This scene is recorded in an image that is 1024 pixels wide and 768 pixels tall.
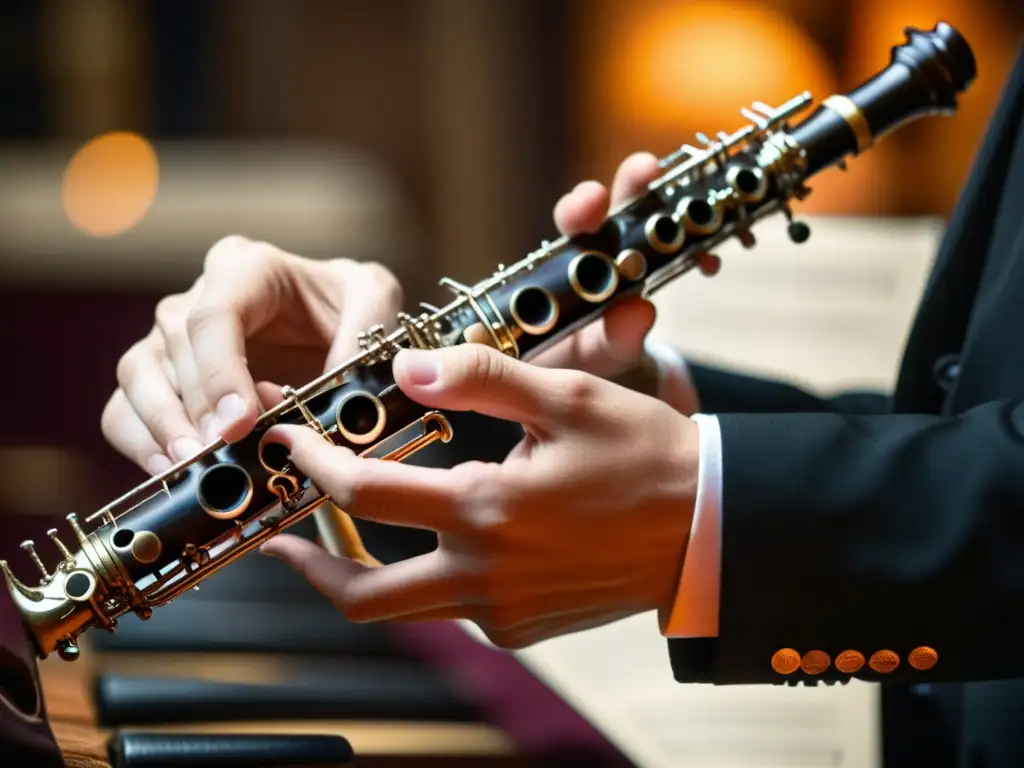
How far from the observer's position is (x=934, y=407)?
0.77 meters

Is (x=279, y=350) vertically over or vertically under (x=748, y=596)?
over

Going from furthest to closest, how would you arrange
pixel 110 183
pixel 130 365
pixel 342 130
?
pixel 342 130 → pixel 110 183 → pixel 130 365

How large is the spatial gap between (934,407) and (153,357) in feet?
1.69

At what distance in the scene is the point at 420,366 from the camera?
0.52 metres

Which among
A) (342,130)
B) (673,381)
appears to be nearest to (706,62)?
(342,130)

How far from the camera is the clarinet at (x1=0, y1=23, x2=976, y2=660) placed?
58 cm

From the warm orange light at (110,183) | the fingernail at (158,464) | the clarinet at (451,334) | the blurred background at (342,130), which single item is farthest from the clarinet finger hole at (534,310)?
the warm orange light at (110,183)

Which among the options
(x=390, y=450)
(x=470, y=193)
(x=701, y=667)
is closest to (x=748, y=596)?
(x=701, y=667)

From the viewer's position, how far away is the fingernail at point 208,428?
1.97 feet

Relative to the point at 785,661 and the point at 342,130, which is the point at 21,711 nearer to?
the point at 785,661

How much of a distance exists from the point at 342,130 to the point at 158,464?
2.33 metres

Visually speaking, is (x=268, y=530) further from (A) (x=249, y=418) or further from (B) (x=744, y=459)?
(B) (x=744, y=459)

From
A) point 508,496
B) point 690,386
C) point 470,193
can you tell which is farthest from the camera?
point 470,193

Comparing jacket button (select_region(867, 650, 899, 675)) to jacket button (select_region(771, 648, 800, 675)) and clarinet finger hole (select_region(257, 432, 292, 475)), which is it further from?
clarinet finger hole (select_region(257, 432, 292, 475))
